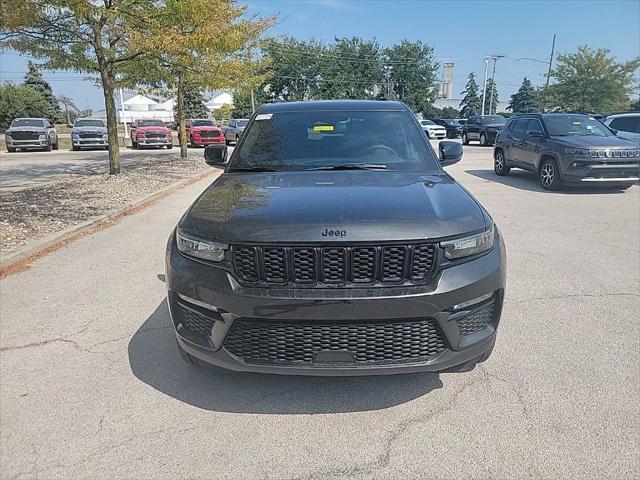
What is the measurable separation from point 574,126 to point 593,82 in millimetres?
34007

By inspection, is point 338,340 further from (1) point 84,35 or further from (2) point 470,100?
(2) point 470,100

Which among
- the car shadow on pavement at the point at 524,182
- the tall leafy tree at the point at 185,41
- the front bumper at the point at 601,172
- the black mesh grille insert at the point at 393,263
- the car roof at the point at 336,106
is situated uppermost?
the tall leafy tree at the point at 185,41

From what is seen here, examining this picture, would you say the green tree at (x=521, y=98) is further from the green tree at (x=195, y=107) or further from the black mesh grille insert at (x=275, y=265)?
the black mesh grille insert at (x=275, y=265)

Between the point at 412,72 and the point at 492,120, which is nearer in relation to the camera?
the point at 492,120

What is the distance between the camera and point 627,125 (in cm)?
1424

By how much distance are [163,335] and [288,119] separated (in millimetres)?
2132

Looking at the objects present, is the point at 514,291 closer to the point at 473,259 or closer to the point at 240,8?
the point at 473,259

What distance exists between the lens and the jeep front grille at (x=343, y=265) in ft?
8.15

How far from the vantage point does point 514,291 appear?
475cm

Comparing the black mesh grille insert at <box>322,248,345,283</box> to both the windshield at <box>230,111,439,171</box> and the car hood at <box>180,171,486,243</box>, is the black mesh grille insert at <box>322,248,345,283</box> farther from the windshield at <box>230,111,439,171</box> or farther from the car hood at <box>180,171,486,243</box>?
the windshield at <box>230,111,439,171</box>

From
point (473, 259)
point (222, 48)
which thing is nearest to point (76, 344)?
point (473, 259)

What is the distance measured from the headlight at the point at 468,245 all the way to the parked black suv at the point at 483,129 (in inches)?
1075

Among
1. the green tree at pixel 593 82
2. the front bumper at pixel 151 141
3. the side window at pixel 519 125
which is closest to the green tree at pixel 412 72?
the green tree at pixel 593 82

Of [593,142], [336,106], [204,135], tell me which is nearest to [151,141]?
[204,135]
